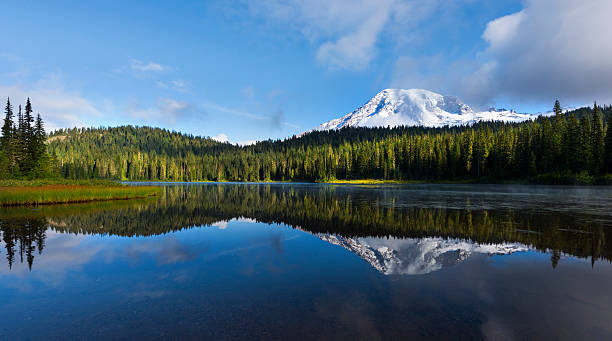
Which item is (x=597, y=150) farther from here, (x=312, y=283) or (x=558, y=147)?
(x=312, y=283)

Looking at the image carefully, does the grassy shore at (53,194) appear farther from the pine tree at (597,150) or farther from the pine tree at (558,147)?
the pine tree at (597,150)

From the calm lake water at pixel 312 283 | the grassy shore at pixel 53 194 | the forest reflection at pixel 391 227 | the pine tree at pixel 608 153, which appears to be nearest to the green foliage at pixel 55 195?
the grassy shore at pixel 53 194

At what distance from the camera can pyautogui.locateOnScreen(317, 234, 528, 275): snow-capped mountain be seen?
12.0 m

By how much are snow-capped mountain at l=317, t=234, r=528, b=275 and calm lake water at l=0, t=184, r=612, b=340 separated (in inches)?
3.8

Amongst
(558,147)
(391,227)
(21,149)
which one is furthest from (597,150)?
(21,149)

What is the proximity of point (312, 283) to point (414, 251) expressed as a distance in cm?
682

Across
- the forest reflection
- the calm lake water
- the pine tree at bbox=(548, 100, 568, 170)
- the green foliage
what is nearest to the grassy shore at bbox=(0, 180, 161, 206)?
the green foliage

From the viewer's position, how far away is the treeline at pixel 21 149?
217 ft

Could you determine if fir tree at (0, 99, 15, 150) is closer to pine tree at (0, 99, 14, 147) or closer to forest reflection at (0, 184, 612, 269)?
pine tree at (0, 99, 14, 147)

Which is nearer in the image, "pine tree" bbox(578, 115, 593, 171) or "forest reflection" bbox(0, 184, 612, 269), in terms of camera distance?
"forest reflection" bbox(0, 184, 612, 269)

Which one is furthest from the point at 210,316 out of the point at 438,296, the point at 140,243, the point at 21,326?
the point at 140,243

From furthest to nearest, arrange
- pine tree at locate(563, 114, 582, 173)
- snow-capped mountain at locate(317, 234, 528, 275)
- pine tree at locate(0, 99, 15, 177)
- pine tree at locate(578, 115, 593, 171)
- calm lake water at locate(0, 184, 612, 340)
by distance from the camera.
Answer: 1. pine tree at locate(563, 114, 582, 173)
2. pine tree at locate(578, 115, 593, 171)
3. pine tree at locate(0, 99, 15, 177)
4. snow-capped mountain at locate(317, 234, 528, 275)
5. calm lake water at locate(0, 184, 612, 340)

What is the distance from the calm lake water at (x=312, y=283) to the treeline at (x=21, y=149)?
6623 cm

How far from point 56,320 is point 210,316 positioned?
3970mm
